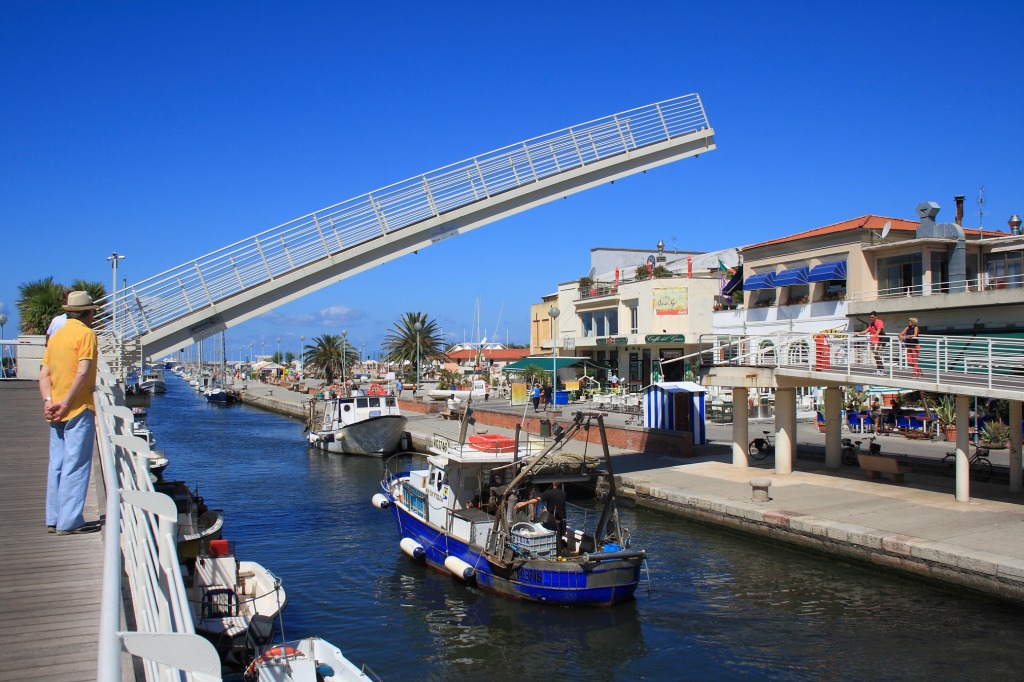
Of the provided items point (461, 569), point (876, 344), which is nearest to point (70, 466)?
point (461, 569)

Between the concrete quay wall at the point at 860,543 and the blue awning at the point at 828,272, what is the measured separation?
15.4m

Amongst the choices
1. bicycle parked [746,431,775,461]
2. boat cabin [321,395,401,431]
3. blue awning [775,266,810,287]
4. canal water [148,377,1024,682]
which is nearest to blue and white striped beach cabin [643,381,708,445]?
bicycle parked [746,431,775,461]

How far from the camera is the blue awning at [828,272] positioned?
32188mm

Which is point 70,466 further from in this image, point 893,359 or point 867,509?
point 893,359

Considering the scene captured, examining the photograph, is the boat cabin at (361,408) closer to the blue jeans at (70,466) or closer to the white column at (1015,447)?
the white column at (1015,447)

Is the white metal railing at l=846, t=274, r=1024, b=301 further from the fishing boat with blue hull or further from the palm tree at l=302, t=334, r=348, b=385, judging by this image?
the palm tree at l=302, t=334, r=348, b=385

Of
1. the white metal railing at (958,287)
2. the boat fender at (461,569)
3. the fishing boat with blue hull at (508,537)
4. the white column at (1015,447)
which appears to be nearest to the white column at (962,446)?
the white column at (1015,447)

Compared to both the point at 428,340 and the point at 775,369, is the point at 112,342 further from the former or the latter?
the point at 428,340

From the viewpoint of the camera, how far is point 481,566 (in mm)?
15438

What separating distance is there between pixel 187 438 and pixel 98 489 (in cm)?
4179

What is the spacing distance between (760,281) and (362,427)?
19.2m

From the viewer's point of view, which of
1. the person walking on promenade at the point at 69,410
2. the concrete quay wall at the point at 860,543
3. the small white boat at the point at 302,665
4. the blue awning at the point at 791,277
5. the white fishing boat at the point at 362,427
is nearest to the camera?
the person walking on promenade at the point at 69,410

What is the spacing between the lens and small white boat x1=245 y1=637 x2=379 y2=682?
9156 mm

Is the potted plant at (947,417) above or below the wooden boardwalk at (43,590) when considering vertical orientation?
below
